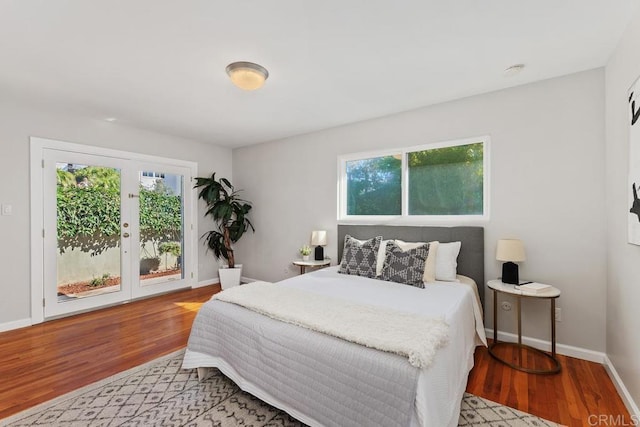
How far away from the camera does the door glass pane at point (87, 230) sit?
11.8 ft

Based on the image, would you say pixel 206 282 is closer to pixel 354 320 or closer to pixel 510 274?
pixel 354 320

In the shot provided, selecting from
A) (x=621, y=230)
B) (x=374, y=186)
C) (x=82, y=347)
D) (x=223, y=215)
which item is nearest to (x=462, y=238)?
(x=621, y=230)

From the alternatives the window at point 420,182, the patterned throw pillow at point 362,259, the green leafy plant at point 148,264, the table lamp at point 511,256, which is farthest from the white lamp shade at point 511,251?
the green leafy plant at point 148,264

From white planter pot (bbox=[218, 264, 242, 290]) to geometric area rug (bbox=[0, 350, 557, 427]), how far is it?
251 centimetres

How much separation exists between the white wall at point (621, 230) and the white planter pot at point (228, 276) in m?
4.49

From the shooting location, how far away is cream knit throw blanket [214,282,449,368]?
1.45m

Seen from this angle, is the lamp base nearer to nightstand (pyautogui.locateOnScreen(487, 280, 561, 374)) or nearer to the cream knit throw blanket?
nightstand (pyautogui.locateOnScreen(487, 280, 561, 374))

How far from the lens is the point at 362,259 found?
309 cm

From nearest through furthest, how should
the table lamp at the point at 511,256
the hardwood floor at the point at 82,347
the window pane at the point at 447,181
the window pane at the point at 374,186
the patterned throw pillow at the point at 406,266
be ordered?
the hardwood floor at the point at 82,347, the table lamp at the point at 511,256, the patterned throw pillow at the point at 406,266, the window pane at the point at 447,181, the window pane at the point at 374,186

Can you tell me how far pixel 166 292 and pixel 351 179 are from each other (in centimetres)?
340

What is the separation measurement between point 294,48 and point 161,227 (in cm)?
359

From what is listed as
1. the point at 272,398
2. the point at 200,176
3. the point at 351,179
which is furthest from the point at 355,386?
the point at 200,176

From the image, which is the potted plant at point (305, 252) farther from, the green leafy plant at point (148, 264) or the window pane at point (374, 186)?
the green leafy plant at point (148, 264)

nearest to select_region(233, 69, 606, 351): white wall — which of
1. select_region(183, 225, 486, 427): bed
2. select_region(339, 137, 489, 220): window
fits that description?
select_region(339, 137, 489, 220): window
